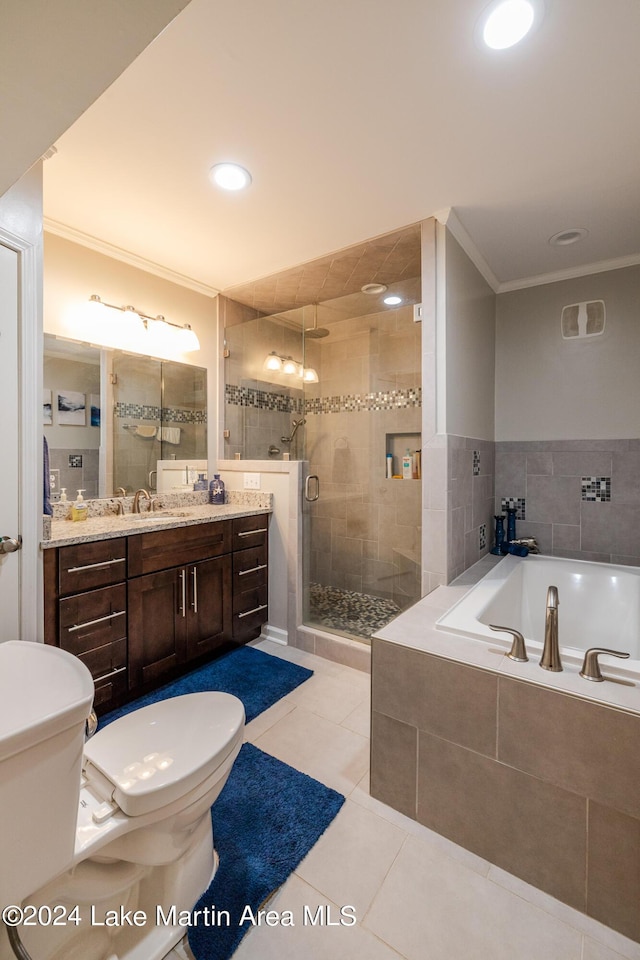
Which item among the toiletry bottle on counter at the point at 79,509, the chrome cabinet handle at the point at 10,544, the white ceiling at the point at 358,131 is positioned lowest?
the chrome cabinet handle at the point at 10,544

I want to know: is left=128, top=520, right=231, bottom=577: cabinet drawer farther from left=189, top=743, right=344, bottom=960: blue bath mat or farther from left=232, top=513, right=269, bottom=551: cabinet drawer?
left=189, top=743, right=344, bottom=960: blue bath mat

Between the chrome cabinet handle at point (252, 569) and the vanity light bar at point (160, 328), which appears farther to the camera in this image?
the chrome cabinet handle at point (252, 569)

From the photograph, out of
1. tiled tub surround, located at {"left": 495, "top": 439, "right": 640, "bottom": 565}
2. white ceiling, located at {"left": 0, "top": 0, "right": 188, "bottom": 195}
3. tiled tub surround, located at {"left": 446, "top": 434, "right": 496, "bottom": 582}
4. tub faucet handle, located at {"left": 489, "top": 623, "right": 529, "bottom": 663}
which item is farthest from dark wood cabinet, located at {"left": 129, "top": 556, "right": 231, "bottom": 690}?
tiled tub surround, located at {"left": 495, "top": 439, "right": 640, "bottom": 565}

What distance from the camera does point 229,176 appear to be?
69.6 inches

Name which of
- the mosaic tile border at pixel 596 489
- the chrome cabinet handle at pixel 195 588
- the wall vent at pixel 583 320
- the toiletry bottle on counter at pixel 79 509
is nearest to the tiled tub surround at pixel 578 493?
the mosaic tile border at pixel 596 489

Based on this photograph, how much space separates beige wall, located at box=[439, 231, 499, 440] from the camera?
83.7 inches

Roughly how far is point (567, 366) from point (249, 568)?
2485mm

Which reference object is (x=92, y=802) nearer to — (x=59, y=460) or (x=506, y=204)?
(x=59, y=460)

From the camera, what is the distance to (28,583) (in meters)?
1.58

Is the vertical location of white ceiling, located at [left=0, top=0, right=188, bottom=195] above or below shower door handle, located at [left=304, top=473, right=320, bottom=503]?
above

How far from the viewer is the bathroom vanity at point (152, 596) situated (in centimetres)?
Result: 176

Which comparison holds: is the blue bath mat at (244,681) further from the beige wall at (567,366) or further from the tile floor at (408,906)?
the beige wall at (567,366)

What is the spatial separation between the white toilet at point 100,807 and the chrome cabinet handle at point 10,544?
659 millimetres

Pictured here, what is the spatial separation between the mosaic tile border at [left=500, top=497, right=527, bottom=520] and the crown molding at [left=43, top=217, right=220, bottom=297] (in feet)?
8.62
